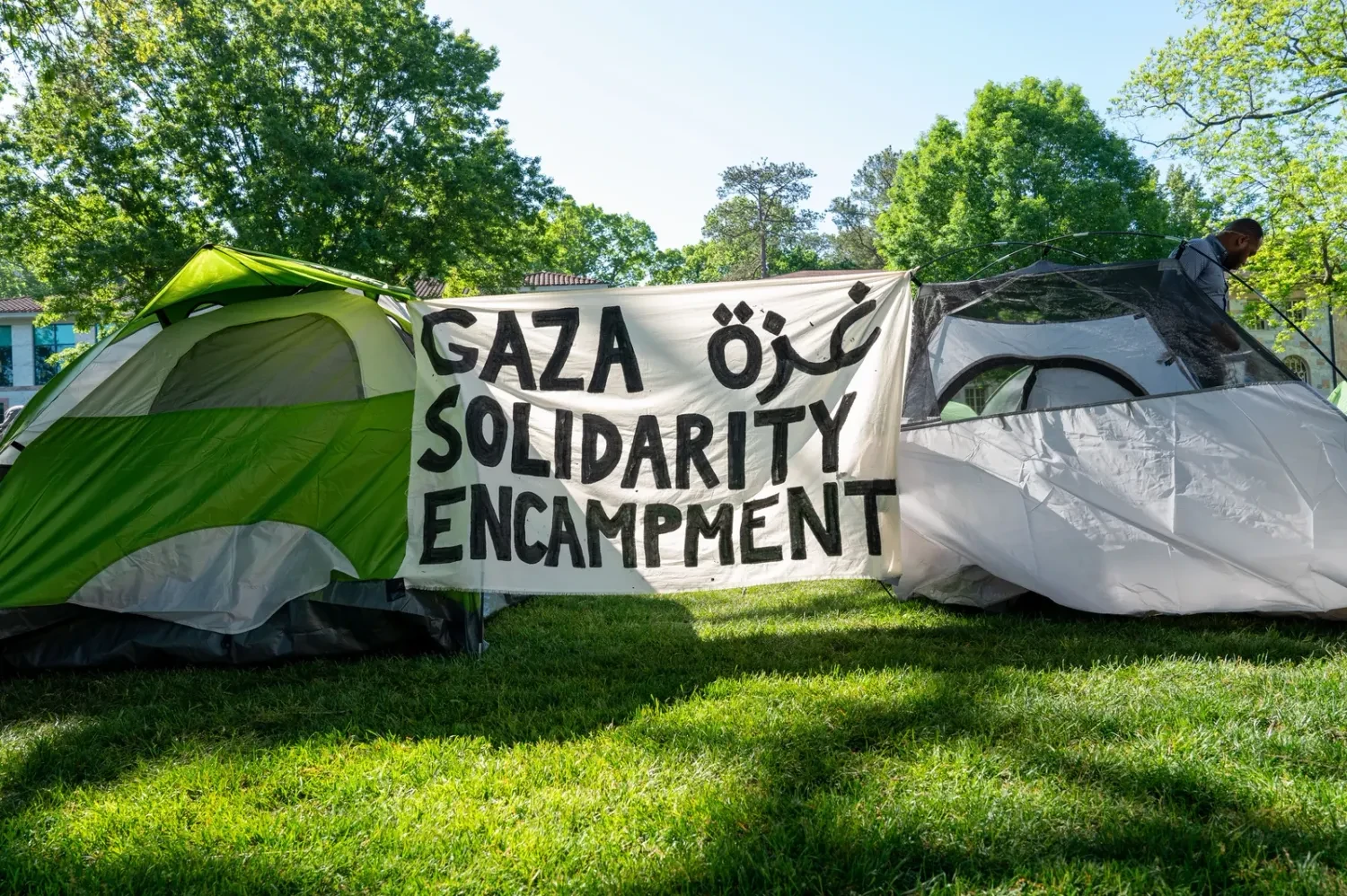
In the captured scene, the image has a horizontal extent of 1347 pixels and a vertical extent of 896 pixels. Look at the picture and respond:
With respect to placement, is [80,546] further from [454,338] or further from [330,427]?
[454,338]

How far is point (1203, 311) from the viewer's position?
4055 millimetres

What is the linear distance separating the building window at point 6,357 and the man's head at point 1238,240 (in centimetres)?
3832

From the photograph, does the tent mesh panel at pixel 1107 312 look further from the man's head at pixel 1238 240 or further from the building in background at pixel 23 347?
the building in background at pixel 23 347

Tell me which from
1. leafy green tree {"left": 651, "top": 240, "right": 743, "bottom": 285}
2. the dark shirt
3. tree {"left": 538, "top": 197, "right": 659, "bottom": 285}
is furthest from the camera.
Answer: leafy green tree {"left": 651, "top": 240, "right": 743, "bottom": 285}

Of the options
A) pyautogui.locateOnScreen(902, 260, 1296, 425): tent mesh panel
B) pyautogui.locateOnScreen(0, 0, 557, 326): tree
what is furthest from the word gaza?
pyautogui.locateOnScreen(0, 0, 557, 326): tree

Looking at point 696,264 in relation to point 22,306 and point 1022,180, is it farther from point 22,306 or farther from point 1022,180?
point 22,306

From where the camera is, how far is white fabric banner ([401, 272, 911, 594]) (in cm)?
372

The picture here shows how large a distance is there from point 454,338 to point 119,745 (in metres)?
1.89

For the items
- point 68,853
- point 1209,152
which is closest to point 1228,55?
point 1209,152

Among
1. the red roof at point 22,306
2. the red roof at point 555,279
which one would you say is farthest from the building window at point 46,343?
the red roof at point 555,279

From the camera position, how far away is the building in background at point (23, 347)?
3209 cm

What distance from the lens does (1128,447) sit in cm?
387

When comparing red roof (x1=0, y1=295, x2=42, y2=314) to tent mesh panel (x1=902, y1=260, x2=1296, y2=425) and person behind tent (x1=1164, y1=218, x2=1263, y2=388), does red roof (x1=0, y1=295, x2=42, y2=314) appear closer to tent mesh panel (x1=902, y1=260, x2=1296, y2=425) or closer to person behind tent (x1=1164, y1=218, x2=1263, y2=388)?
tent mesh panel (x1=902, y1=260, x2=1296, y2=425)

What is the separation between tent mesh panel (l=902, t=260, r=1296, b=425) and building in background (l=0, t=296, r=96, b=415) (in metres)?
35.4
